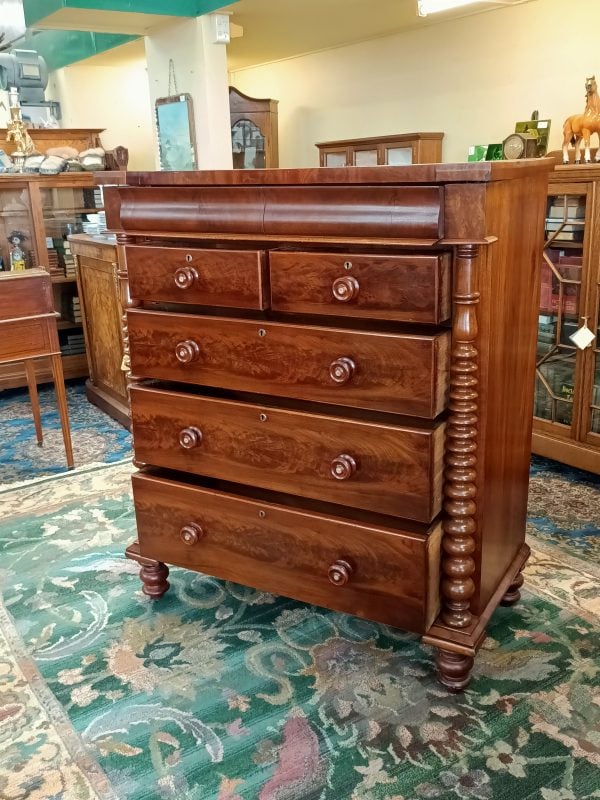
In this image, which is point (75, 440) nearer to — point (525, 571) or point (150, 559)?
point (150, 559)

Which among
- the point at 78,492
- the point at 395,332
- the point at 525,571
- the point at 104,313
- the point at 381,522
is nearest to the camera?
the point at 395,332

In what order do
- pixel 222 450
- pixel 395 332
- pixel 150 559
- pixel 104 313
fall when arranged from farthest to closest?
pixel 104 313
pixel 150 559
pixel 222 450
pixel 395 332

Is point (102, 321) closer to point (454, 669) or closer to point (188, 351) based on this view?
point (188, 351)

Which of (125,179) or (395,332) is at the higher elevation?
(125,179)

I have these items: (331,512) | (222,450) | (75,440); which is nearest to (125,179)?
(222,450)

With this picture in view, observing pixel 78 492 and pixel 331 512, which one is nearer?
pixel 331 512

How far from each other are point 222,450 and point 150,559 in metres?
0.49

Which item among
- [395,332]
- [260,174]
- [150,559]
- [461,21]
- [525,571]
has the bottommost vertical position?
[525,571]

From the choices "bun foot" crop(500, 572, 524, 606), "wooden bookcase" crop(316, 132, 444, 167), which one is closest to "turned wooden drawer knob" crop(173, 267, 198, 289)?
"bun foot" crop(500, 572, 524, 606)

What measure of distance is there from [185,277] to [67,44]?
6.60m

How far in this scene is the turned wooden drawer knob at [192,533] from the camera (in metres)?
1.99

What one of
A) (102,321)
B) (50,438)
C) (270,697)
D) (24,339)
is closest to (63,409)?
(24,339)

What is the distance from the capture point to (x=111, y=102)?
306 inches

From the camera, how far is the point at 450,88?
536 cm
